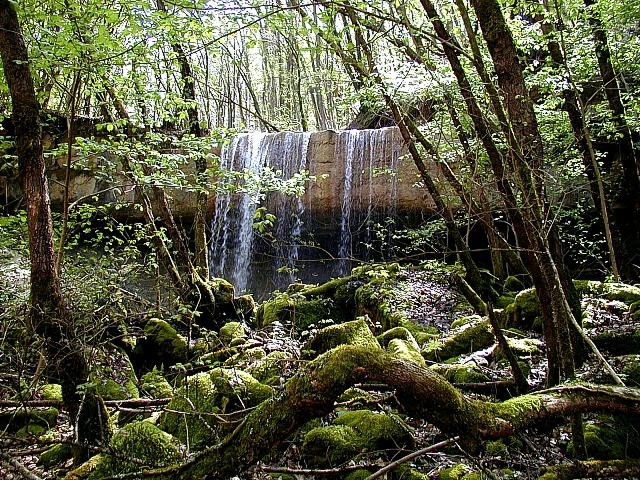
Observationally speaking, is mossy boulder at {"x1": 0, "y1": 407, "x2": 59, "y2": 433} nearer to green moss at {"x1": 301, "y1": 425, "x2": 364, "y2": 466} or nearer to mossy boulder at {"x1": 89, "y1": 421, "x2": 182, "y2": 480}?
mossy boulder at {"x1": 89, "y1": 421, "x2": 182, "y2": 480}

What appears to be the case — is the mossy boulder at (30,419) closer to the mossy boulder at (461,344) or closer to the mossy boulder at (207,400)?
the mossy boulder at (207,400)

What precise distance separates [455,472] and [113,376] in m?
3.97

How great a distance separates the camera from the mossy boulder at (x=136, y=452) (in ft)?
8.43

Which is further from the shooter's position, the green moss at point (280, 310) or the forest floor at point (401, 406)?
the green moss at point (280, 310)

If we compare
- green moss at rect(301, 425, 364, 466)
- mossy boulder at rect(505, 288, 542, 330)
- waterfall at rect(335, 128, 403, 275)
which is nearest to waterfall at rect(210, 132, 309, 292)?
waterfall at rect(335, 128, 403, 275)

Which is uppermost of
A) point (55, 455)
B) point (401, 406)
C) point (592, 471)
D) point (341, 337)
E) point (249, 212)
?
point (249, 212)

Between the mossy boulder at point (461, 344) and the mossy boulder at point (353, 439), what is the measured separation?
6.70 ft

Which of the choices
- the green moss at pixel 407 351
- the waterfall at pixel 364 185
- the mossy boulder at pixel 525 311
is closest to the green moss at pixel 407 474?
the green moss at pixel 407 351

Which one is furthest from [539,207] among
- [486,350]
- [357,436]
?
[486,350]

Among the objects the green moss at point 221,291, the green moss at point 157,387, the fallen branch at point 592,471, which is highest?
the fallen branch at point 592,471

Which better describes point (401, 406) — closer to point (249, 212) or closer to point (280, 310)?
point (280, 310)

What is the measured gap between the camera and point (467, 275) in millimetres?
6895

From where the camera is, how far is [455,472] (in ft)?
8.91

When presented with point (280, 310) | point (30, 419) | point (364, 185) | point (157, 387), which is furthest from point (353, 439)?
point (364, 185)
